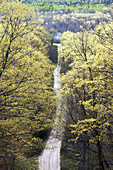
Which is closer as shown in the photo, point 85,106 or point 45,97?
point 85,106

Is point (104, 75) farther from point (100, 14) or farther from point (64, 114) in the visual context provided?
point (64, 114)

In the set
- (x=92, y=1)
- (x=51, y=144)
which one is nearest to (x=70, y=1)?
(x=92, y=1)

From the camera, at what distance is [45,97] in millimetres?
15844

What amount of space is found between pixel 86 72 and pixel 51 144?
37.5 ft

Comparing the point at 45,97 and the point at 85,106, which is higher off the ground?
the point at 85,106

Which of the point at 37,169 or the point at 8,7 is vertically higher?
the point at 8,7

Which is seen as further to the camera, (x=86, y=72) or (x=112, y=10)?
(x=86, y=72)

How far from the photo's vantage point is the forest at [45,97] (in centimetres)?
959

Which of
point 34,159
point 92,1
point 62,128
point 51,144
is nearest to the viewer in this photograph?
point 62,128

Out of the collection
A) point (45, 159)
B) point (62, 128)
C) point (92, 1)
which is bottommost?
point (45, 159)

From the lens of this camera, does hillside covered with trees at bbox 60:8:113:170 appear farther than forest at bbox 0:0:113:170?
Yes

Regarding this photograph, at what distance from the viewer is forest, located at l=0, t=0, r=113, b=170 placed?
959 cm

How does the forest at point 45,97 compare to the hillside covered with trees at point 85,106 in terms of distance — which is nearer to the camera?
the forest at point 45,97

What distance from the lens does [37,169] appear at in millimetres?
16547
